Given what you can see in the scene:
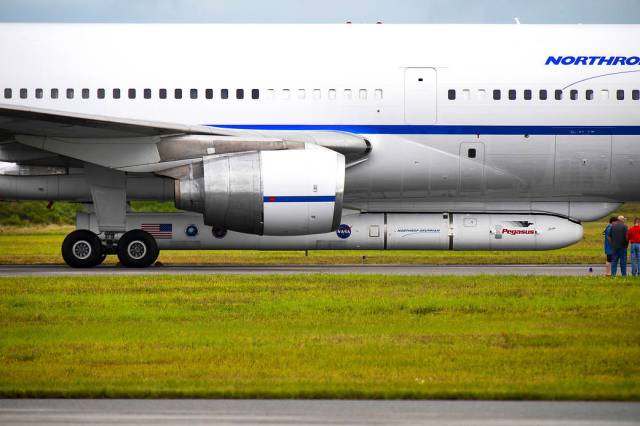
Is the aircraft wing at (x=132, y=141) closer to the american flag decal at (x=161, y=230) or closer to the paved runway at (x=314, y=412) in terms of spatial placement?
the american flag decal at (x=161, y=230)

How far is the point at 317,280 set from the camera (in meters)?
19.5

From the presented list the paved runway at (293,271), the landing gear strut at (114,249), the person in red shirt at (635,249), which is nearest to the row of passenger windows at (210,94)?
the landing gear strut at (114,249)

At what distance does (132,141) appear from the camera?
22391mm

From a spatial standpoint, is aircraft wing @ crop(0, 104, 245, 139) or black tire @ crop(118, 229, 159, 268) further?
black tire @ crop(118, 229, 159, 268)

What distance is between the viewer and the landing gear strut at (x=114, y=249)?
23.0m

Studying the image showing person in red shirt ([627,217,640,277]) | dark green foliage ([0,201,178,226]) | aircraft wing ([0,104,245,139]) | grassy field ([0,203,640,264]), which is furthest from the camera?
dark green foliage ([0,201,178,226])

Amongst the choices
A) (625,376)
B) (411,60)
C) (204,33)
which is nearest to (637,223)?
(411,60)

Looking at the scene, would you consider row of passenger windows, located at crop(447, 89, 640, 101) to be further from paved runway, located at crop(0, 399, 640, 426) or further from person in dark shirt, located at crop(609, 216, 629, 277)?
paved runway, located at crop(0, 399, 640, 426)

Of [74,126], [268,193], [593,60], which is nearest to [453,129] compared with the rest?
[593,60]

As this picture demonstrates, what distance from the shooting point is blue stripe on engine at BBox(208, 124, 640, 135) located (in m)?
23.2

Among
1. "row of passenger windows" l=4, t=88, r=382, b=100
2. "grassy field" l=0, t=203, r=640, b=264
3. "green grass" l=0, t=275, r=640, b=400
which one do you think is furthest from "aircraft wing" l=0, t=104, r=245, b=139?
"grassy field" l=0, t=203, r=640, b=264

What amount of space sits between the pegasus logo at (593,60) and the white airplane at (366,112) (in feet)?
0.09

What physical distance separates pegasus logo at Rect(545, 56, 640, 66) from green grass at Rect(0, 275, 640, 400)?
631 cm

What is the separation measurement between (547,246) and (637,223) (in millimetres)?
2361
